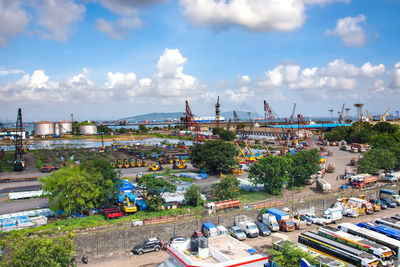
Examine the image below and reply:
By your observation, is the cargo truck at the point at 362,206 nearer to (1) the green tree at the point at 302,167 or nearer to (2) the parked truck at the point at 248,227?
(1) the green tree at the point at 302,167

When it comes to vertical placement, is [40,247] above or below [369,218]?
above

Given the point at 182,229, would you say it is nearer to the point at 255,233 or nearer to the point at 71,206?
the point at 255,233

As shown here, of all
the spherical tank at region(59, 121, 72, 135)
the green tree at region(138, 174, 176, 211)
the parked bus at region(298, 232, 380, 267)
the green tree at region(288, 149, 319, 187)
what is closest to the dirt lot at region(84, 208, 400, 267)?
the parked bus at region(298, 232, 380, 267)

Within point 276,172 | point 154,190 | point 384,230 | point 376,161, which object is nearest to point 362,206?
point 384,230

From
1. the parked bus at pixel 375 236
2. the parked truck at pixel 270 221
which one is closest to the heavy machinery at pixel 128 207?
the parked truck at pixel 270 221

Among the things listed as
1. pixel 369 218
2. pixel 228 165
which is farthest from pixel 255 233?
pixel 228 165
